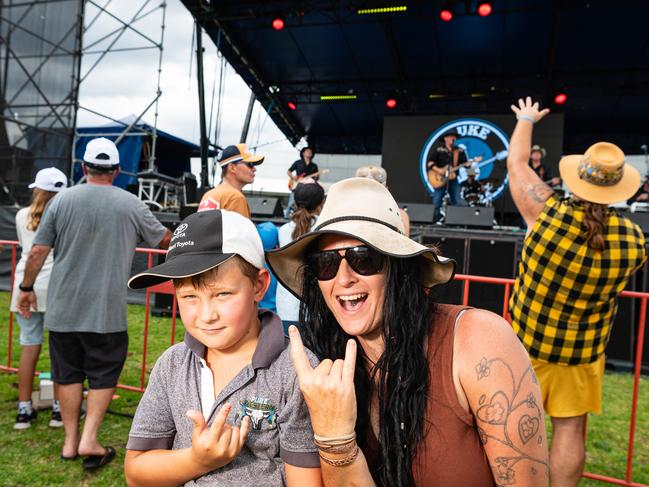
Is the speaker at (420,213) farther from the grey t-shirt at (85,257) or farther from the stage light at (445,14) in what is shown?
the grey t-shirt at (85,257)

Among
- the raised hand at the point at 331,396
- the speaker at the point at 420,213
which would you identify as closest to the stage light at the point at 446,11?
the speaker at the point at 420,213

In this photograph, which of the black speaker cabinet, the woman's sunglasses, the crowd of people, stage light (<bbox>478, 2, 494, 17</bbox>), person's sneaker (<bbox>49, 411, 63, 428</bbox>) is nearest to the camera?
the crowd of people

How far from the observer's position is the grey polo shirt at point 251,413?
1.29 m

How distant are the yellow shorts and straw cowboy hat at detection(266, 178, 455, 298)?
4.49 ft

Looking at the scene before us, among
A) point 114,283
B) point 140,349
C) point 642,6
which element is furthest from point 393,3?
point 114,283

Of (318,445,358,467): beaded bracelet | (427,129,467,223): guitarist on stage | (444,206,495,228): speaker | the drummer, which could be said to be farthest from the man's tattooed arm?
the drummer

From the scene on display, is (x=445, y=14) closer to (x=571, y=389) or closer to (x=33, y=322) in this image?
(x=571, y=389)

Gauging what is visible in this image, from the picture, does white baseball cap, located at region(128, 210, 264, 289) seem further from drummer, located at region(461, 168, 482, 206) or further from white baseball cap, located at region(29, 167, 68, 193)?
drummer, located at region(461, 168, 482, 206)

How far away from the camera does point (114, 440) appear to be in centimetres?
325

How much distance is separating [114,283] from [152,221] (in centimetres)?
48

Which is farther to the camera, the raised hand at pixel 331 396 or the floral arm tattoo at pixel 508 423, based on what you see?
the floral arm tattoo at pixel 508 423

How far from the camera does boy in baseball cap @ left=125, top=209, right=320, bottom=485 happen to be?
128cm

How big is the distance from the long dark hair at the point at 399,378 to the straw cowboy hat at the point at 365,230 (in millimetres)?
72

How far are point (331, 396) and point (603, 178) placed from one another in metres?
1.85
